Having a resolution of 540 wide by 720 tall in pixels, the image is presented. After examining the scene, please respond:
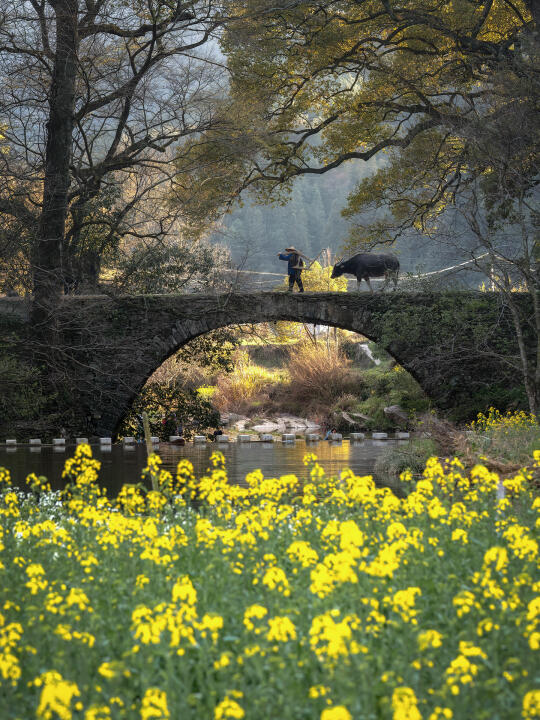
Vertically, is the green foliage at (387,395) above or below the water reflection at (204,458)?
above

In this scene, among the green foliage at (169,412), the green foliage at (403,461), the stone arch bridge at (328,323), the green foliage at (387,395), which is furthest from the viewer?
the green foliage at (387,395)

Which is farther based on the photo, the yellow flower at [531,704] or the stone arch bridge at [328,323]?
the stone arch bridge at [328,323]

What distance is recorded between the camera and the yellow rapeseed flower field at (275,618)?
3.14 m

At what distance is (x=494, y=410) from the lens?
16656 mm

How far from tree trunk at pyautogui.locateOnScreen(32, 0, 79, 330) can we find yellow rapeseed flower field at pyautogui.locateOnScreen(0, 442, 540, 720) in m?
10.1

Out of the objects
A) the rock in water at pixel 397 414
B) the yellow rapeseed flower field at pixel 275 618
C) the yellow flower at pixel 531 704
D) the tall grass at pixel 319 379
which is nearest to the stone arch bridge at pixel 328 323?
the rock in water at pixel 397 414

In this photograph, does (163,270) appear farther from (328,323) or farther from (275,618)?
(275,618)

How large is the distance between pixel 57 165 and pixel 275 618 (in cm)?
1463

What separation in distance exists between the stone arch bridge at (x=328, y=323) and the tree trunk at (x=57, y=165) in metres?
1.67

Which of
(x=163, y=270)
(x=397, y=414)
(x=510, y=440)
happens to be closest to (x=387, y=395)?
(x=397, y=414)

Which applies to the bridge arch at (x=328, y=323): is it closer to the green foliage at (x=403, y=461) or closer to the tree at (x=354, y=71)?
the tree at (x=354, y=71)

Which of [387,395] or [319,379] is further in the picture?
[319,379]

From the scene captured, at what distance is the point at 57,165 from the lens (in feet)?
54.7

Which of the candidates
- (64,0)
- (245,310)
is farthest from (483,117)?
(64,0)
